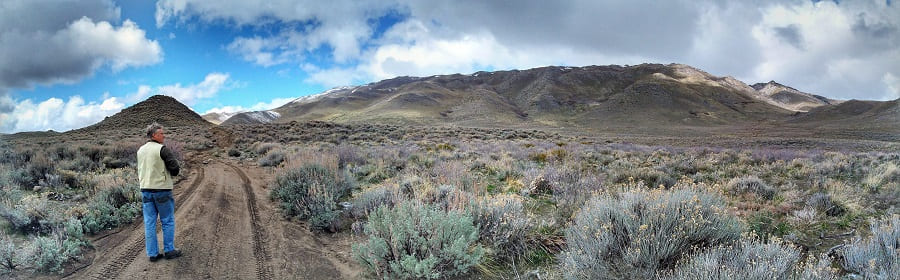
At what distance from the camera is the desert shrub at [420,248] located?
164 inches

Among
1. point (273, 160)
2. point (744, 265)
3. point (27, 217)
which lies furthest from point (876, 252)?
point (273, 160)

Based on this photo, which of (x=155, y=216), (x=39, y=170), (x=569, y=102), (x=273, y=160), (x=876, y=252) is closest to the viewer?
(x=876, y=252)

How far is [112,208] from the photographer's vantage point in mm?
6414

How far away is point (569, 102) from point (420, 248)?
345 feet

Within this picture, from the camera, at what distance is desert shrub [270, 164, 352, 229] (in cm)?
672

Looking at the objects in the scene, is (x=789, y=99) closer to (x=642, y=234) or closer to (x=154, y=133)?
(x=642, y=234)

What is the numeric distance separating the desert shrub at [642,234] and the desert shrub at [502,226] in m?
0.73

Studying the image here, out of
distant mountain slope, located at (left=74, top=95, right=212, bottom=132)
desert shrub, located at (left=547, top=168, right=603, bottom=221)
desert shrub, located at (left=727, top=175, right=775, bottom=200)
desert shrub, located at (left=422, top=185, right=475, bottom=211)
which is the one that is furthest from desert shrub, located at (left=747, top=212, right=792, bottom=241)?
distant mountain slope, located at (left=74, top=95, right=212, bottom=132)

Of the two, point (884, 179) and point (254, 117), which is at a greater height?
point (254, 117)

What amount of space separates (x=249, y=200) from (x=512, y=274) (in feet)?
20.9

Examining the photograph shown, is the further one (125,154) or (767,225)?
(125,154)

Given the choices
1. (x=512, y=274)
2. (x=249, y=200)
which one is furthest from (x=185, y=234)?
(x=512, y=274)

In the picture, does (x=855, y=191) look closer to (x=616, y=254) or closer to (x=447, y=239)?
(x=616, y=254)

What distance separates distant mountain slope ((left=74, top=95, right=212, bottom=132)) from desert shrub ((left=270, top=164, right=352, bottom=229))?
127ft
